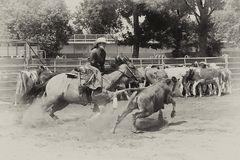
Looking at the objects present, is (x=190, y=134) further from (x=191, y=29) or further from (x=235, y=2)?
(x=191, y=29)

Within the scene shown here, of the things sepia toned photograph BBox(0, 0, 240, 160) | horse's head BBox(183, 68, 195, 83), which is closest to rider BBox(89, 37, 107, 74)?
sepia toned photograph BBox(0, 0, 240, 160)

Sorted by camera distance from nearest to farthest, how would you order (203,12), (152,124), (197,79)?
(152,124) < (197,79) < (203,12)

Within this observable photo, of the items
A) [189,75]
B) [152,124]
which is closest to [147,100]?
[152,124]

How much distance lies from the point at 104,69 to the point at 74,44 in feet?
156

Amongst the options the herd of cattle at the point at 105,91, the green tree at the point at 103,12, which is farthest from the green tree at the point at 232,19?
the herd of cattle at the point at 105,91

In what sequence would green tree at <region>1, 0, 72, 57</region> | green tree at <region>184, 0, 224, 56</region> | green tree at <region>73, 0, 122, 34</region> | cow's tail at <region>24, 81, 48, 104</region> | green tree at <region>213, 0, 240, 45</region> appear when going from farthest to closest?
green tree at <region>73, 0, 122, 34</region>, green tree at <region>1, 0, 72, 57</region>, green tree at <region>184, 0, 224, 56</region>, green tree at <region>213, 0, 240, 45</region>, cow's tail at <region>24, 81, 48, 104</region>

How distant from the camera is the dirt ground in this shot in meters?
7.57

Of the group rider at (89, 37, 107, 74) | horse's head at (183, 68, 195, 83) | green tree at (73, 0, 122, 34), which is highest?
green tree at (73, 0, 122, 34)

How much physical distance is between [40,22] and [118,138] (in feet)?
98.5

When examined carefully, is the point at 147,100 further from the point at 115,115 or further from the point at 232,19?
the point at 232,19

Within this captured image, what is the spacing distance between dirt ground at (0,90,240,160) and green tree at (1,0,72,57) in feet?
78.5

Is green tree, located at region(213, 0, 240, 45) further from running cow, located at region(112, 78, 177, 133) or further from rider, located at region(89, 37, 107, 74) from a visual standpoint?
running cow, located at region(112, 78, 177, 133)

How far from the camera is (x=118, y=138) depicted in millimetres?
9438

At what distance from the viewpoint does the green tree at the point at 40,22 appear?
119ft
